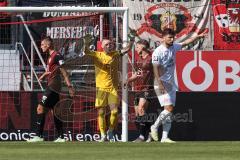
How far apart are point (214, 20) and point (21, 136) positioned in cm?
660

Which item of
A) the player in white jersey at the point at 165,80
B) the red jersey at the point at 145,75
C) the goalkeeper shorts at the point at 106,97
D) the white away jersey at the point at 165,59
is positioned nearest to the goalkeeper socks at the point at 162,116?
the player in white jersey at the point at 165,80

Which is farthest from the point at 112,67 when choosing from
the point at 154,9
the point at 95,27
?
the point at 154,9

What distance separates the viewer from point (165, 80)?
17078 mm

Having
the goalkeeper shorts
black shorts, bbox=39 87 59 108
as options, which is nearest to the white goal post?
the goalkeeper shorts

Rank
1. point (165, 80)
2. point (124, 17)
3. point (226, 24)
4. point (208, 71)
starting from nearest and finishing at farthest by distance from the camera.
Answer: point (165, 80) → point (124, 17) → point (208, 71) → point (226, 24)

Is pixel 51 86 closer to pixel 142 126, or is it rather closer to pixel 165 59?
pixel 142 126

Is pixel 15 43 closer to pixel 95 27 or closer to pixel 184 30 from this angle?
pixel 95 27

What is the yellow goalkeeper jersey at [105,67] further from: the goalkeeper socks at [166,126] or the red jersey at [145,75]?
the goalkeeper socks at [166,126]

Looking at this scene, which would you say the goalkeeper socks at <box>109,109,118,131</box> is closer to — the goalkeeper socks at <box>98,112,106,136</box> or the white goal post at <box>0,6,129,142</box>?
the goalkeeper socks at <box>98,112,106,136</box>

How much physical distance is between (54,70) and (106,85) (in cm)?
108

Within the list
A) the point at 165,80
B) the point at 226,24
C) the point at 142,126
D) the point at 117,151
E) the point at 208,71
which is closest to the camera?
the point at 117,151

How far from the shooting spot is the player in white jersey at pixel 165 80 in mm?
16859

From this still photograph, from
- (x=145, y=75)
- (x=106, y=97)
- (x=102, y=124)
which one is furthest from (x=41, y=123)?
(x=145, y=75)

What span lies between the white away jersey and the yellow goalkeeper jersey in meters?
0.92
